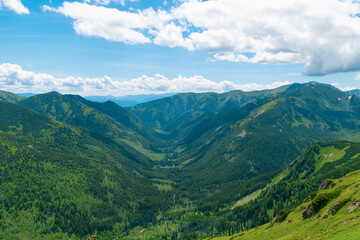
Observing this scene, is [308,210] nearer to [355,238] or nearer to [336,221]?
[336,221]

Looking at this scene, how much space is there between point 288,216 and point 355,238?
6821 cm

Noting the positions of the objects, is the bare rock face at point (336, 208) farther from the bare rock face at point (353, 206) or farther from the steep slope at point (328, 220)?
the bare rock face at point (353, 206)

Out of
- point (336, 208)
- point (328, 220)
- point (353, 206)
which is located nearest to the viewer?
point (353, 206)

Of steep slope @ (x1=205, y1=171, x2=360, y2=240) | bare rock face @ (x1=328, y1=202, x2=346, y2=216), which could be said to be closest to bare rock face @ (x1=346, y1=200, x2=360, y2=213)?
steep slope @ (x1=205, y1=171, x2=360, y2=240)

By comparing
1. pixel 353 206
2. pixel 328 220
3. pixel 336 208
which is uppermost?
pixel 353 206

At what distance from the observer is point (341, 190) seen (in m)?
93.8

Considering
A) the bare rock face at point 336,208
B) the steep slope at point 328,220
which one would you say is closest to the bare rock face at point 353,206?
the steep slope at point 328,220

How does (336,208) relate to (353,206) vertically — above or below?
below

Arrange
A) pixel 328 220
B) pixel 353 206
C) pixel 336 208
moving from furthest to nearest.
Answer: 1. pixel 336 208
2. pixel 328 220
3. pixel 353 206

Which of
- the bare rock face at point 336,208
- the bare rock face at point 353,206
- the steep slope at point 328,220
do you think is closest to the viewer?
the steep slope at point 328,220

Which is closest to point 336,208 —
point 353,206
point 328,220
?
point 353,206

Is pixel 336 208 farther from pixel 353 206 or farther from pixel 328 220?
pixel 328 220

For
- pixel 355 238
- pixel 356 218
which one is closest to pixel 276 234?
pixel 356 218

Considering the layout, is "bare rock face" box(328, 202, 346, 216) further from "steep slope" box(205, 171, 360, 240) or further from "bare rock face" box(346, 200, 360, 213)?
"bare rock face" box(346, 200, 360, 213)
